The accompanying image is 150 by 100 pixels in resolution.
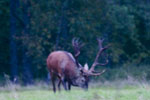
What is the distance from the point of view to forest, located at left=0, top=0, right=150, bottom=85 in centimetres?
2628

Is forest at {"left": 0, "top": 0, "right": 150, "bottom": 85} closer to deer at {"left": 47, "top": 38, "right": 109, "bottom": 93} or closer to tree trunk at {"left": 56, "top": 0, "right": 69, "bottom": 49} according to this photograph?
tree trunk at {"left": 56, "top": 0, "right": 69, "bottom": 49}

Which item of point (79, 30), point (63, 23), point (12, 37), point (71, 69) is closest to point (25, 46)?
point (12, 37)

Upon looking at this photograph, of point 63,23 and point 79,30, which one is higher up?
point 63,23

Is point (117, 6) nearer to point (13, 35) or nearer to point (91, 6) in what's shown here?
point (91, 6)

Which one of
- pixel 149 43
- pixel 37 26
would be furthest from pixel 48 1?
pixel 149 43

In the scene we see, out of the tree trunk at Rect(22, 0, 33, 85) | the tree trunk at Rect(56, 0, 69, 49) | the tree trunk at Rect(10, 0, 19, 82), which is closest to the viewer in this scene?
the tree trunk at Rect(56, 0, 69, 49)

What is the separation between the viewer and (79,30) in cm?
2622

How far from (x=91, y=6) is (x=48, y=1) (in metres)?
2.95

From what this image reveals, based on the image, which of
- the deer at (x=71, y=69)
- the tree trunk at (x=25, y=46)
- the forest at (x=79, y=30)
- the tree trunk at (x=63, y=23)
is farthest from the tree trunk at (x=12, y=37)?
the deer at (x=71, y=69)

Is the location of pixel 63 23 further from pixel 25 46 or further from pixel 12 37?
pixel 12 37

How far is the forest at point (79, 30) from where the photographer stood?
26.3m

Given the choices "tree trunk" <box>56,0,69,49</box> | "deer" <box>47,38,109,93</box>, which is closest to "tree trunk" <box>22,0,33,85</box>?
"tree trunk" <box>56,0,69,49</box>

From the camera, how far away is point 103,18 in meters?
27.8

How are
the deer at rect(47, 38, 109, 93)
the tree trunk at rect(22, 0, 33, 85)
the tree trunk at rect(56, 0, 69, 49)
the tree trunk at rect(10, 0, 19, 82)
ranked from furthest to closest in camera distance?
the tree trunk at rect(10, 0, 19, 82)
the tree trunk at rect(22, 0, 33, 85)
the tree trunk at rect(56, 0, 69, 49)
the deer at rect(47, 38, 109, 93)
